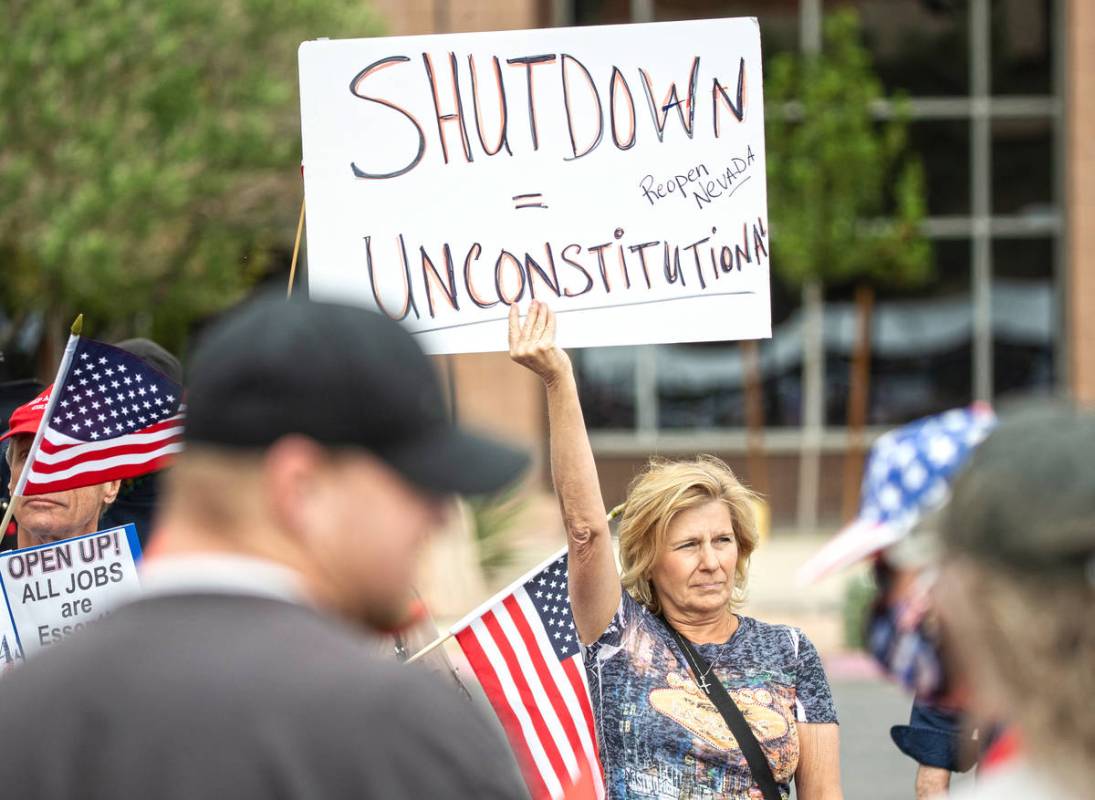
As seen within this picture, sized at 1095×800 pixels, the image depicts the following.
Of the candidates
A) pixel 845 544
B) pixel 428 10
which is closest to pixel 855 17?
pixel 428 10

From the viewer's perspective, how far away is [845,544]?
2037 mm

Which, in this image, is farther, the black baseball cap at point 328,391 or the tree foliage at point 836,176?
the tree foliage at point 836,176

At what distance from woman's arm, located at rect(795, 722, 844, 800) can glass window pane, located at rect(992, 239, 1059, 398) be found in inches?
648

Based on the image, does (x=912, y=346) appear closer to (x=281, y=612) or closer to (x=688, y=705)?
(x=688, y=705)

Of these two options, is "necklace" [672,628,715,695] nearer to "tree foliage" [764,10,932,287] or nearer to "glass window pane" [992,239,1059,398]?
"tree foliage" [764,10,932,287]

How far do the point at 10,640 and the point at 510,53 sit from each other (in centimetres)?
188

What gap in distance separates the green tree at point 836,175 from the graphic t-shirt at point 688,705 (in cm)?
1356

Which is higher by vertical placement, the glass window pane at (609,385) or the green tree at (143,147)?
the green tree at (143,147)

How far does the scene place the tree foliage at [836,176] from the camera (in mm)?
17047

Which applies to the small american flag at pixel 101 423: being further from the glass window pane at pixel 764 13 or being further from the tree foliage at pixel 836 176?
the glass window pane at pixel 764 13

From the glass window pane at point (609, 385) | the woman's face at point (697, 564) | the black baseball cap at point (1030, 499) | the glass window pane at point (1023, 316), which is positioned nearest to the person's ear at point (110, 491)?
the woman's face at point (697, 564)

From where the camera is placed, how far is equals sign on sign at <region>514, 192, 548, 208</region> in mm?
4141

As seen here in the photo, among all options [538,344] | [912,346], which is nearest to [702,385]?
[912,346]

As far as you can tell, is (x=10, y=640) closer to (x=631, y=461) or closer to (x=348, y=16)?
(x=348, y=16)
